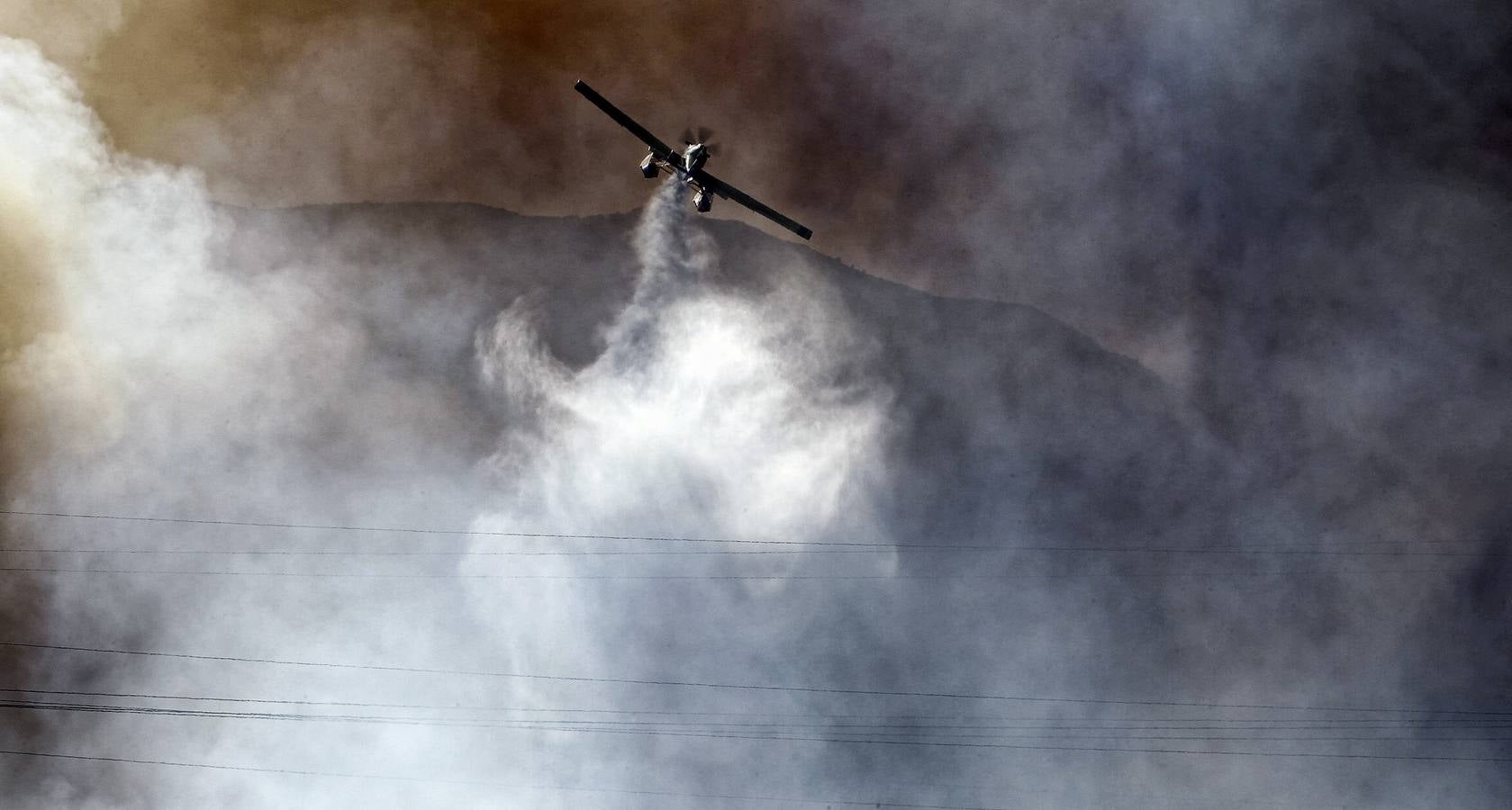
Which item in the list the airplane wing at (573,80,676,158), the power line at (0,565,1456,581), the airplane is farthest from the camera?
the power line at (0,565,1456,581)

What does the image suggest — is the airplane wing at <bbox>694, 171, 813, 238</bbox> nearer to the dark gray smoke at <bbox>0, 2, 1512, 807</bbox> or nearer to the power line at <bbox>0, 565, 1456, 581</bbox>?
the dark gray smoke at <bbox>0, 2, 1512, 807</bbox>

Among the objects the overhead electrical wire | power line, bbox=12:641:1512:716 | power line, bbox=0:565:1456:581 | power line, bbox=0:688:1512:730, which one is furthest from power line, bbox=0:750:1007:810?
the overhead electrical wire

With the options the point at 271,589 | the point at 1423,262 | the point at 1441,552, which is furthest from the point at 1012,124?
the point at 271,589

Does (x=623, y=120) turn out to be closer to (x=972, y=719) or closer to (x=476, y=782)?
(x=476, y=782)

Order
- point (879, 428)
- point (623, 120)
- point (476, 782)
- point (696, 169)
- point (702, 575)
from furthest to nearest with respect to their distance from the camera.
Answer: point (879, 428) < point (702, 575) < point (476, 782) < point (696, 169) < point (623, 120)

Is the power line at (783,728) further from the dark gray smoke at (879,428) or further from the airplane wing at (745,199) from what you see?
the airplane wing at (745,199)

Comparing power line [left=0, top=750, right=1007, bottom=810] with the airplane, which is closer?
the airplane

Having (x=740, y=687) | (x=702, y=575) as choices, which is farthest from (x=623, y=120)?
(x=740, y=687)
